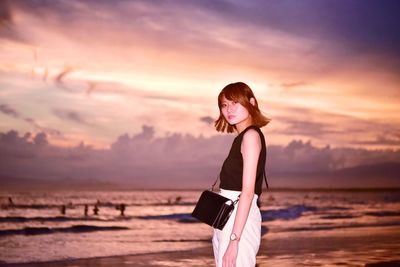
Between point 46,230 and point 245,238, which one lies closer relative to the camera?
point 245,238

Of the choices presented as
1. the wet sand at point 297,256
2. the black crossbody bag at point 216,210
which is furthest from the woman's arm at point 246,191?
the wet sand at point 297,256

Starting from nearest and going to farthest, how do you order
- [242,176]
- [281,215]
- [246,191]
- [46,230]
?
[246,191]
[242,176]
[46,230]
[281,215]

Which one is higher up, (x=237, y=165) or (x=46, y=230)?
(x=237, y=165)

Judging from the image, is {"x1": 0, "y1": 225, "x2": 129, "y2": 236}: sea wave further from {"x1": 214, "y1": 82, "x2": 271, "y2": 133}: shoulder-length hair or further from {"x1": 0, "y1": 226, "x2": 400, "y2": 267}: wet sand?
{"x1": 214, "y1": 82, "x2": 271, "y2": 133}: shoulder-length hair

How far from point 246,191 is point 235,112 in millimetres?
427

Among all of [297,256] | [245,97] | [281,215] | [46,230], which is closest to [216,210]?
[245,97]

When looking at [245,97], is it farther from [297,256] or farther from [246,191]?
[297,256]

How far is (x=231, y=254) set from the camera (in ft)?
8.48

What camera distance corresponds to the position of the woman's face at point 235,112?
9.08 feet

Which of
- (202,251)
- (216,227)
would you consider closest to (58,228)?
(202,251)

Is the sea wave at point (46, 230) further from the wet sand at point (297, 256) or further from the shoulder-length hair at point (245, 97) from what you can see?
the shoulder-length hair at point (245, 97)

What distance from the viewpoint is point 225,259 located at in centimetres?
259

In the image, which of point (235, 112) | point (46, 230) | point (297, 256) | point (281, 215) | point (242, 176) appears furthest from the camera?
point (281, 215)

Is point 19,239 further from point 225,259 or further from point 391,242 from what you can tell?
point 225,259
